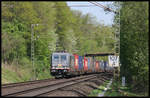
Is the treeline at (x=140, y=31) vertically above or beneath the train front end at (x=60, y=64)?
above

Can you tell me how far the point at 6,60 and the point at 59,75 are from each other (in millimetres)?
12109

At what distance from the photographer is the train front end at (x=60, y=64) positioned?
38688mm

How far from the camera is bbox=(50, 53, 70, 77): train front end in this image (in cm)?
3869

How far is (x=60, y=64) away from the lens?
3916 centimetres

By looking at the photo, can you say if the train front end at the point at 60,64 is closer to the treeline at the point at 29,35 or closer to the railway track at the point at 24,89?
the treeline at the point at 29,35

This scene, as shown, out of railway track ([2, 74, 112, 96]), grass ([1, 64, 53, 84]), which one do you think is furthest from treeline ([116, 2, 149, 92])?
grass ([1, 64, 53, 84])

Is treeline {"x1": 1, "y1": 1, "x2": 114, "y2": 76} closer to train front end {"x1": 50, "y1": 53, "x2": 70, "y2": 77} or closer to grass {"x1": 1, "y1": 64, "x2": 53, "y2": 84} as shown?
grass {"x1": 1, "y1": 64, "x2": 53, "y2": 84}

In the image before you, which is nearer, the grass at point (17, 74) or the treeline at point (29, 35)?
the grass at point (17, 74)

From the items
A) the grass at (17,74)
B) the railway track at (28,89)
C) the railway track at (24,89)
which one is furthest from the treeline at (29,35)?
the railway track at (24,89)

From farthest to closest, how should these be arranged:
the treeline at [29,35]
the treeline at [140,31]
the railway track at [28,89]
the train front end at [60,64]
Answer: the treeline at [29,35]
the train front end at [60,64]
the treeline at [140,31]
the railway track at [28,89]

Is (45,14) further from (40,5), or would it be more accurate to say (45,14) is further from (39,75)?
(39,75)

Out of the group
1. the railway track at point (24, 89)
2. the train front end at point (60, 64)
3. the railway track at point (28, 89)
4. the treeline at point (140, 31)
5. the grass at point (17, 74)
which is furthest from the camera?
the grass at point (17, 74)

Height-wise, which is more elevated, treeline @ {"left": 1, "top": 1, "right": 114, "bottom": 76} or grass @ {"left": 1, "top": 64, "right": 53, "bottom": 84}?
treeline @ {"left": 1, "top": 1, "right": 114, "bottom": 76}

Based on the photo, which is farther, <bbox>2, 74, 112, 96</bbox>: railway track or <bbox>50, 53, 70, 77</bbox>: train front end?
<bbox>50, 53, 70, 77</bbox>: train front end
